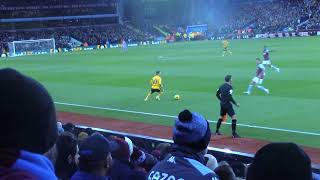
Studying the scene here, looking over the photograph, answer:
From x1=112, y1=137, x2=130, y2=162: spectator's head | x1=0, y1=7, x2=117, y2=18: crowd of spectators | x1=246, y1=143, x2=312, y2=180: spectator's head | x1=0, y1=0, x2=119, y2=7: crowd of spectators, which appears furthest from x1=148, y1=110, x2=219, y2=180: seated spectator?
x1=0, y1=0, x2=119, y2=7: crowd of spectators

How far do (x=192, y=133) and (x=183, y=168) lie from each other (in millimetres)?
380

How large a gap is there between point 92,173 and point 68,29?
8401cm

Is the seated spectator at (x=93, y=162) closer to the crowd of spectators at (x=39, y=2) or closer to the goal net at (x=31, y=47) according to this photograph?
the goal net at (x=31, y=47)

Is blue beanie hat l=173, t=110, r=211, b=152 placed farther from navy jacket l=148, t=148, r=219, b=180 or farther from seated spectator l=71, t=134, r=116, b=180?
seated spectator l=71, t=134, r=116, b=180

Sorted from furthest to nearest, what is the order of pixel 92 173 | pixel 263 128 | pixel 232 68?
pixel 232 68, pixel 263 128, pixel 92 173

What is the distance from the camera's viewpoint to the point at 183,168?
3.80 metres

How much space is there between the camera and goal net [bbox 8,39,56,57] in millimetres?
68781

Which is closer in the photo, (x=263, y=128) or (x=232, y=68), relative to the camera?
(x=263, y=128)

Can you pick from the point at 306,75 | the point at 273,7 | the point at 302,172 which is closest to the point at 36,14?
the point at 273,7

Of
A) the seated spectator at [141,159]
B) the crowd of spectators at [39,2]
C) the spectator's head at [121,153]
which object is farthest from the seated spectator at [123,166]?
the crowd of spectators at [39,2]

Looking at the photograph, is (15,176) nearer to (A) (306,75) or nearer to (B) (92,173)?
(B) (92,173)

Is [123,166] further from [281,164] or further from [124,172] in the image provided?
[281,164]

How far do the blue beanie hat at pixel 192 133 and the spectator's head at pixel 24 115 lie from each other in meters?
1.97

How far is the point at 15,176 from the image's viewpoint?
204 cm
